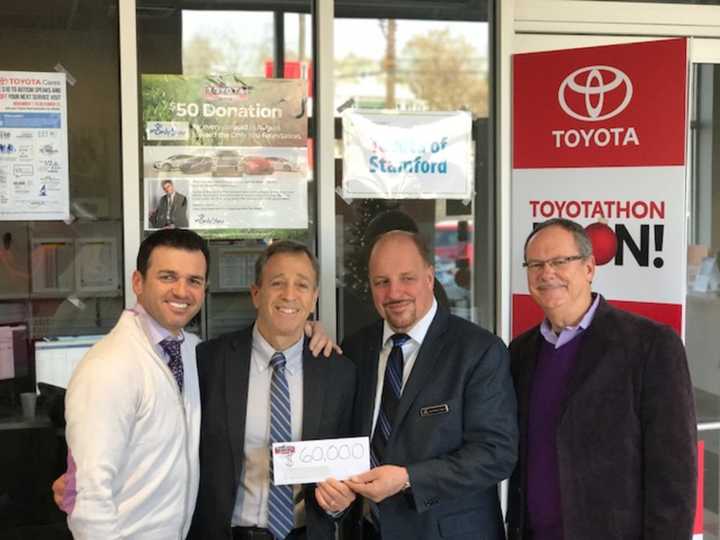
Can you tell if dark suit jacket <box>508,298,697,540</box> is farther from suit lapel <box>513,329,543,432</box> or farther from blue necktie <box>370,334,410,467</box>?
blue necktie <box>370,334,410,467</box>

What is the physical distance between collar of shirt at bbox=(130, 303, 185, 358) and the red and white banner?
1.76 m

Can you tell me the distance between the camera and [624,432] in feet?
8.38

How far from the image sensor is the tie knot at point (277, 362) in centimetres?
275

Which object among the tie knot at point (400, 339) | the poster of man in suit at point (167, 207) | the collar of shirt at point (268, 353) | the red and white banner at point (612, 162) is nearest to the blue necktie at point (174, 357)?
the collar of shirt at point (268, 353)

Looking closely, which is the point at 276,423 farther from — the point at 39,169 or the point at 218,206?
the point at 39,169

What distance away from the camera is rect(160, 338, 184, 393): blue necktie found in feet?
8.41

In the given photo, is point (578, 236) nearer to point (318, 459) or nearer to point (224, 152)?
point (318, 459)

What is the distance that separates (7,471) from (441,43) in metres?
2.80

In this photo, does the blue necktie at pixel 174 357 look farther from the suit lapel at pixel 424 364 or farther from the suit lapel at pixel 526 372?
the suit lapel at pixel 526 372

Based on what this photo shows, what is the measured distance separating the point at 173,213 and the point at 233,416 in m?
1.26

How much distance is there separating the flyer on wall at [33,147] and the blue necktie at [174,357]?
1.25 m

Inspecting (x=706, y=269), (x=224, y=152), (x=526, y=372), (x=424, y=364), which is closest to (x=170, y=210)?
(x=224, y=152)

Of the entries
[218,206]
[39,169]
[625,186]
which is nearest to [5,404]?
[39,169]

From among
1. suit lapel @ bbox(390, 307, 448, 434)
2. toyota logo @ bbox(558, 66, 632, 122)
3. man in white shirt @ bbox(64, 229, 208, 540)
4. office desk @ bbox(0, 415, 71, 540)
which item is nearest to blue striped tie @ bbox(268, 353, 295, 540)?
man in white shirt @ bbox(64, 229, 208, 540)
